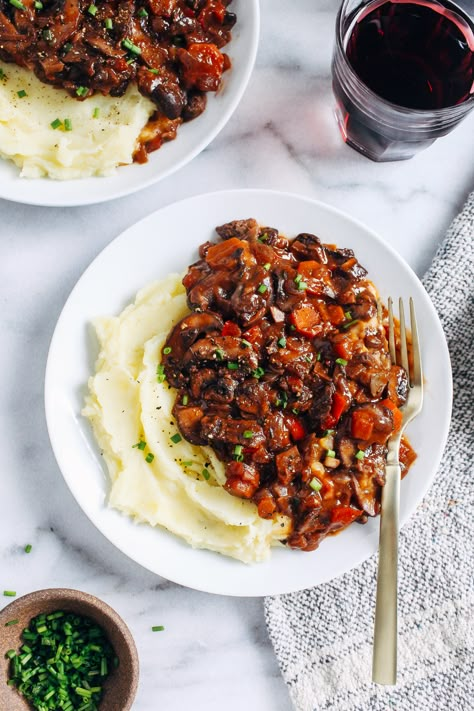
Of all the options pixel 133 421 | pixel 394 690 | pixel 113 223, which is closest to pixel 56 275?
pixel 113 223

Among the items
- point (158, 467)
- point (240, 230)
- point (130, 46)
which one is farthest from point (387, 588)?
point (130, 46)

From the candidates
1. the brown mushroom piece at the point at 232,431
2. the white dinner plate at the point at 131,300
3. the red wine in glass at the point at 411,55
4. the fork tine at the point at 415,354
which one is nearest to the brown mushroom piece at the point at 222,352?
the brown mushroom piece at the point at 232,431

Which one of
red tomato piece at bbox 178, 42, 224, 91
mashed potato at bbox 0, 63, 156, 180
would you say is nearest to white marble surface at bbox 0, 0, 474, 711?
mashed potato at bbox 0, 63, 156, 180

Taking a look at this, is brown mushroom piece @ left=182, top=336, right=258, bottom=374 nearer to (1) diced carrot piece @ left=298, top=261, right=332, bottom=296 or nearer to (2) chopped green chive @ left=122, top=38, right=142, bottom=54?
(1) diced carrot piece @ left=298, top=261, right=332, bottom=296

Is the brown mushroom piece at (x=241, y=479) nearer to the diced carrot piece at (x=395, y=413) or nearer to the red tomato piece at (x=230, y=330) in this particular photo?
the red tomato piece at (x=230, y=330)

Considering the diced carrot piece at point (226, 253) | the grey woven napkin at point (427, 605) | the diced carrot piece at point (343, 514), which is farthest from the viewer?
the grey woven napkin at point (427, 605)

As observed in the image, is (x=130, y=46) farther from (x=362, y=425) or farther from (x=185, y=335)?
(x=362, y=425)
